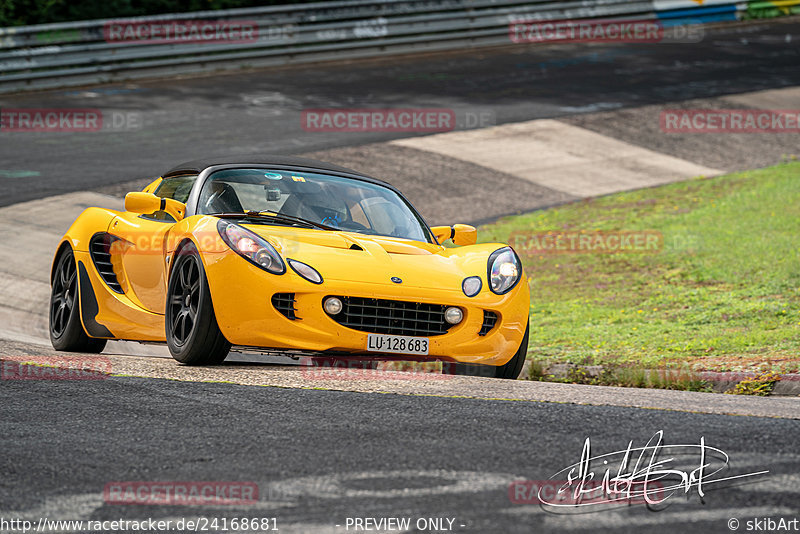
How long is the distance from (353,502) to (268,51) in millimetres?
21281

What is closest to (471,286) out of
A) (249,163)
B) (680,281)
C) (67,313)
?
(249,163)

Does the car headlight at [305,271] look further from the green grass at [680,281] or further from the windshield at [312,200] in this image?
the green grass at [680,281]

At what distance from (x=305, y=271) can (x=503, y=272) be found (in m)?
1.40

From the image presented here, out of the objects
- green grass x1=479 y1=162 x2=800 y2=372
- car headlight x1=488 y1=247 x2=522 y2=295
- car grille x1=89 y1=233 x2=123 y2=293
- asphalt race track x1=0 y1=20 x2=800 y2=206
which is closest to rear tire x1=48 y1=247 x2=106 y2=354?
car grille x1=89 y1=233 x2=123 y2=293

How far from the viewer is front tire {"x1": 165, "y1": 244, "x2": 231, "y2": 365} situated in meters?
6.60

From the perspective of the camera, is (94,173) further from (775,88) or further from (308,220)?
(775,88)

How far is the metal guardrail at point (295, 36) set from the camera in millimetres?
20688

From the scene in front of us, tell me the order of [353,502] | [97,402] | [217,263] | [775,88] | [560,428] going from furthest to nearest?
[775,88], [217,263], [97,402], [560,428], [353,502]

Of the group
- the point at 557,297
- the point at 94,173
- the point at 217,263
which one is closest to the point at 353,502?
the point at 217,263

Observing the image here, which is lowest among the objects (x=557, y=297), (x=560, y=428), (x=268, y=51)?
(x=557, y=297)

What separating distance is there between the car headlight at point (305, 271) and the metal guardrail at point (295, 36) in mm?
15231

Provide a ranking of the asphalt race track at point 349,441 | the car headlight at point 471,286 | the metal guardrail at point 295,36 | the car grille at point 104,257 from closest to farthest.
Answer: the asphalt race track at point 349,441 < the car headlight at point 471,286 < the car grille at point 104,257 < the metal guardrail at point 295,36

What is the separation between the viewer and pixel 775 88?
2405cm

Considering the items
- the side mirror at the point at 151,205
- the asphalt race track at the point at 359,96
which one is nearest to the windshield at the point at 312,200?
the side mirror at the point at 151,205
